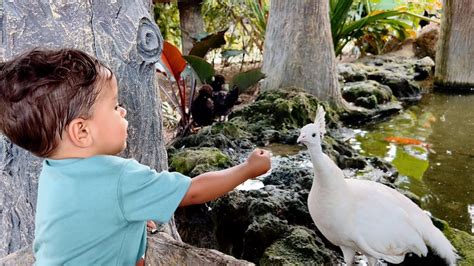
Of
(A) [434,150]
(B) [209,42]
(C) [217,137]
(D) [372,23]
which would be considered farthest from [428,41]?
(C) [217,137]

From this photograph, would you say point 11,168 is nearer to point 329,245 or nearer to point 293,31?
point 329,245

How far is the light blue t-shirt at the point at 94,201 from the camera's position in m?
1.38

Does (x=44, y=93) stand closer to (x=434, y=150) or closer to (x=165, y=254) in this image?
(x=165, y=254)

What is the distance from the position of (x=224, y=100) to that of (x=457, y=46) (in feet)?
14.5

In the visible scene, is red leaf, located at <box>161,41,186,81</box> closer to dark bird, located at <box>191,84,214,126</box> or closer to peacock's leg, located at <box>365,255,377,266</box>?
dark bird, located at <box>191,84,214,126</box>

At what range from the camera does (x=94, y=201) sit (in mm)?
1380

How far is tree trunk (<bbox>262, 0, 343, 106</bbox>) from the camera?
5574 millimetres

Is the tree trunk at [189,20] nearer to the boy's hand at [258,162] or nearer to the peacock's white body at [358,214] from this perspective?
the peacock's white body at [358,214]

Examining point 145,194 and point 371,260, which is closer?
point 145,194

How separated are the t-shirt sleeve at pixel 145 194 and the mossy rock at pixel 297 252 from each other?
1307 millimetres

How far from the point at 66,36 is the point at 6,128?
1.96ft

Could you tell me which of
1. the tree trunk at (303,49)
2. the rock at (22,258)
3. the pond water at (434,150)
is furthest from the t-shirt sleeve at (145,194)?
the tree trunk at (303,49)

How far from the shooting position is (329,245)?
3.04 m

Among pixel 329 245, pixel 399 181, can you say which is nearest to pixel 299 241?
pixel 329 245
